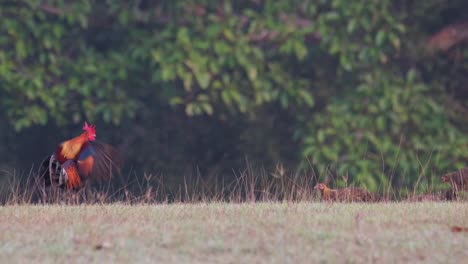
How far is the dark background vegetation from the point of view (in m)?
11.7

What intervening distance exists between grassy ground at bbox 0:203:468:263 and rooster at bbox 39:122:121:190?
1.05 metres

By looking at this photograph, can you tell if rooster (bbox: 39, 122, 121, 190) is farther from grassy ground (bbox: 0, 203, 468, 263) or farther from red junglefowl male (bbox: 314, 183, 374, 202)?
red junglefowl male (bbox: 314, 183, 374, 202)

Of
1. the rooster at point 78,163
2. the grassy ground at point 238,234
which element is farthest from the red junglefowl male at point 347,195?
the rooster at point 78,163

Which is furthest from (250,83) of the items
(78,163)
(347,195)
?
(78,163)

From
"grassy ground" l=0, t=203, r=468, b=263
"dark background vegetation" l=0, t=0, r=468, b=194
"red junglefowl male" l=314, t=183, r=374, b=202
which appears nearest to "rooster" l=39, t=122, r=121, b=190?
"grassy ground" l=0, t=203, r=468, b=263

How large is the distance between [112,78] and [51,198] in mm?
2380

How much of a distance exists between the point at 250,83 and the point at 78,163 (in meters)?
3.21

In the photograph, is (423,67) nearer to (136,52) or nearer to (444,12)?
(444,12)

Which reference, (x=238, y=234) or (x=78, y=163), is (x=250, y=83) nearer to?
(x=78, y=163)

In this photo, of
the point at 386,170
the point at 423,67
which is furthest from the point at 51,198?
the point at 423,67

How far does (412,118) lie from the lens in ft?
38.8

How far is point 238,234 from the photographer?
22.6 ft

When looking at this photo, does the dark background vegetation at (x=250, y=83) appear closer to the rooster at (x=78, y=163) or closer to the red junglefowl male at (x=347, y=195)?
the red junglefowl male at (x=347, y=195)

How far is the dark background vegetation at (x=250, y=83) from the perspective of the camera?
11.7 metres
